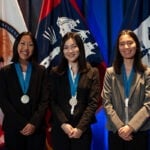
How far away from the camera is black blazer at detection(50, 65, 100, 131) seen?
2.78m

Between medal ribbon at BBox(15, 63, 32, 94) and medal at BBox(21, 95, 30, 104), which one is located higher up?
medal ribbon at BBox(15, 63, 32, 94)

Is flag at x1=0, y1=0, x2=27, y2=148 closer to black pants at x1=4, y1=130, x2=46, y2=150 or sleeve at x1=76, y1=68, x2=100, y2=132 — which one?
black pants at x1=4, y1=130, x2=46, y2=150

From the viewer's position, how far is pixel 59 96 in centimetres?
285

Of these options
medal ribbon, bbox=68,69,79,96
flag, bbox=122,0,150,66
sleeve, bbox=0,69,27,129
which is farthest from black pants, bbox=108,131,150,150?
flag, bbox=122,0,150,66

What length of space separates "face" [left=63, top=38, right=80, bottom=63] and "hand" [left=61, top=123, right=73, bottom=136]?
1.76 feet

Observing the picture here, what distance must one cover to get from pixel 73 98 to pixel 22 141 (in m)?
0.58

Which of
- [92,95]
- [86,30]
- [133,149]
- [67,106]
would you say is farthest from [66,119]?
[86,30]

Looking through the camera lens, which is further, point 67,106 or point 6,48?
point 6,48

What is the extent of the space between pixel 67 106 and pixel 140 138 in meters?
0.63

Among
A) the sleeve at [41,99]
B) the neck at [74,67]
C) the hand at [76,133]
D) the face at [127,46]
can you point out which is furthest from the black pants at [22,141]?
the face at [127,46]

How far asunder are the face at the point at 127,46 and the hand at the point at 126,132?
22.4 inches

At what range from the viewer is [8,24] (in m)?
3.86

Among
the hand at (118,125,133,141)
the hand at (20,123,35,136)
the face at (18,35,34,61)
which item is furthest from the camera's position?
the face at (18,35,34,61)

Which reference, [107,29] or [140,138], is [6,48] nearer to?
[107,29]
